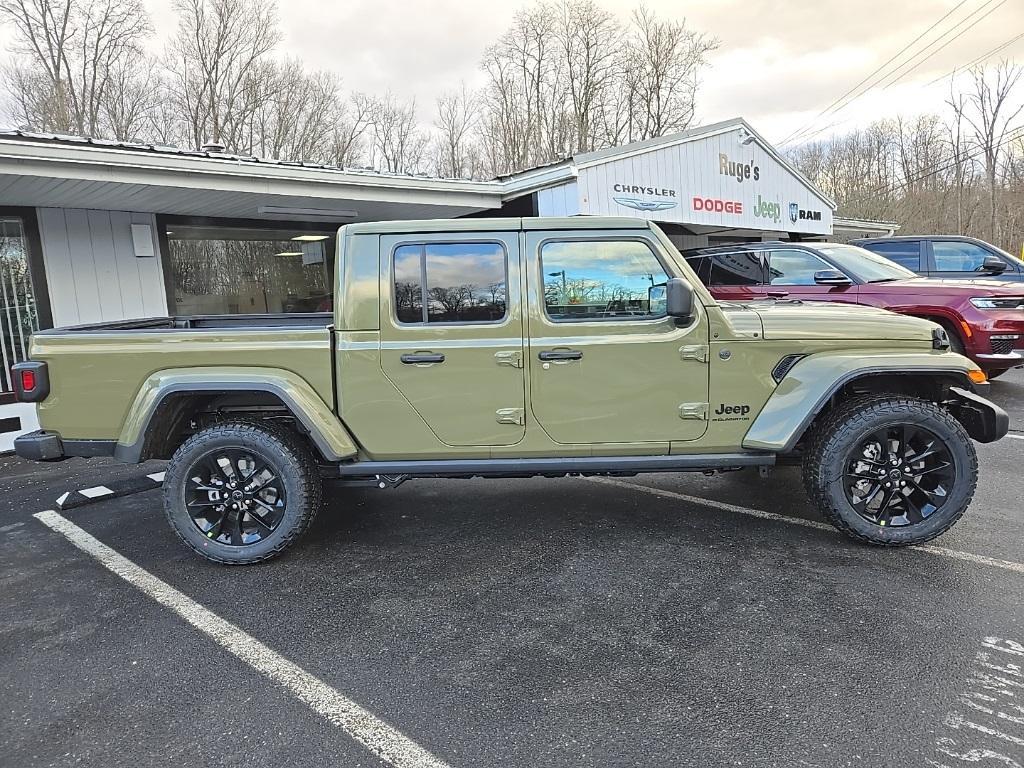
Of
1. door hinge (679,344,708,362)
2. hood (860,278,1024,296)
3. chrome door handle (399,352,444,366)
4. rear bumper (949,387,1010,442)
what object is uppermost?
hood (860,278,1024,296)

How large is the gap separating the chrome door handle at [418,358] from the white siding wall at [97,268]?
6.05 metres

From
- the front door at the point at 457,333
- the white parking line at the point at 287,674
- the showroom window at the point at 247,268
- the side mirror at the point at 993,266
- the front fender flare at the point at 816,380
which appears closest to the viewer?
the white parking line at the point at 287,674

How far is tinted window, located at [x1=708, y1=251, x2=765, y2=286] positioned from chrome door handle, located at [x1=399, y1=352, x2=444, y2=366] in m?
5.48

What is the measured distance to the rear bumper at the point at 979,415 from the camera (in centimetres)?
377

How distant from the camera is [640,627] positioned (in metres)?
2.96

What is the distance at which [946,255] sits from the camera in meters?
9.60

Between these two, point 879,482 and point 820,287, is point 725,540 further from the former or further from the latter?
point 820,287

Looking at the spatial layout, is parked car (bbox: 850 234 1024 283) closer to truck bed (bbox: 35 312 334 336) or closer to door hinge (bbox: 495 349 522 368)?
door hinge (bbox: 495 349 522 368)

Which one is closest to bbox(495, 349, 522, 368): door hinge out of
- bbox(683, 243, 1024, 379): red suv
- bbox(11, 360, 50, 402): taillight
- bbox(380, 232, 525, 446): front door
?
bbox(380, 232, 525, 446): front door

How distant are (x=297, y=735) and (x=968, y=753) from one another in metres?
2.25

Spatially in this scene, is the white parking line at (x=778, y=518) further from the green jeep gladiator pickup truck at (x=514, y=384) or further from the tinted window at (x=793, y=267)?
the tinted window at (x=793, y=267)

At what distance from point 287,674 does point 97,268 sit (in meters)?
7.04

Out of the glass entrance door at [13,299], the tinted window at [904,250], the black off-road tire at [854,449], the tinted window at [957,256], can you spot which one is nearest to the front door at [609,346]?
the black off-road tire at [854,449]

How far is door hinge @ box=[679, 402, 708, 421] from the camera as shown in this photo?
144 inches
